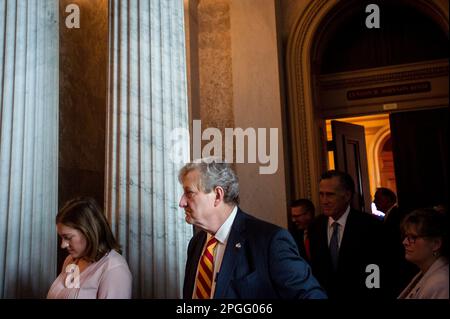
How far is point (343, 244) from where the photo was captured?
141 inches

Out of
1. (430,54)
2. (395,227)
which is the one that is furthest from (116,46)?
(430,54)

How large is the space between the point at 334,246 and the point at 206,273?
→ 164 cm

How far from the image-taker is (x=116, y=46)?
3.85 metres

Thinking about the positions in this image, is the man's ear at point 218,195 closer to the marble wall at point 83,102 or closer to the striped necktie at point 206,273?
the striped necktie at point 206,273

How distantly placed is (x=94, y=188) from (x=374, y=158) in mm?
7680

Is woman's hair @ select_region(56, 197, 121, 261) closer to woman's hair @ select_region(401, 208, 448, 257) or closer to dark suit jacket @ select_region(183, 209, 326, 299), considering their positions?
dark suit jacket @ select_region(183, 209, 326, 299)

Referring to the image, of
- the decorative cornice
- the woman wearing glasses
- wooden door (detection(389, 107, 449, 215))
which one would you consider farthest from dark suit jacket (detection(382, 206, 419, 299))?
the decorative cornice

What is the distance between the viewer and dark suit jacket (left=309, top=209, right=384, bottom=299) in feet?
11.3

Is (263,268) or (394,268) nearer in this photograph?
(263,268)

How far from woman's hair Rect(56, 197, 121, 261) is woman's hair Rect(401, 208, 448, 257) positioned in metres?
1.70

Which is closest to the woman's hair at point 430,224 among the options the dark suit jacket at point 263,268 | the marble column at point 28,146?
the dark suit jacket at point 263,268

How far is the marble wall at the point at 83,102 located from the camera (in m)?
5.84

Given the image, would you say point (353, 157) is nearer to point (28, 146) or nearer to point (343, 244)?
point (343, 244)

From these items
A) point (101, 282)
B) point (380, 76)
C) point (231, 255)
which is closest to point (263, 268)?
point (231, 255)
